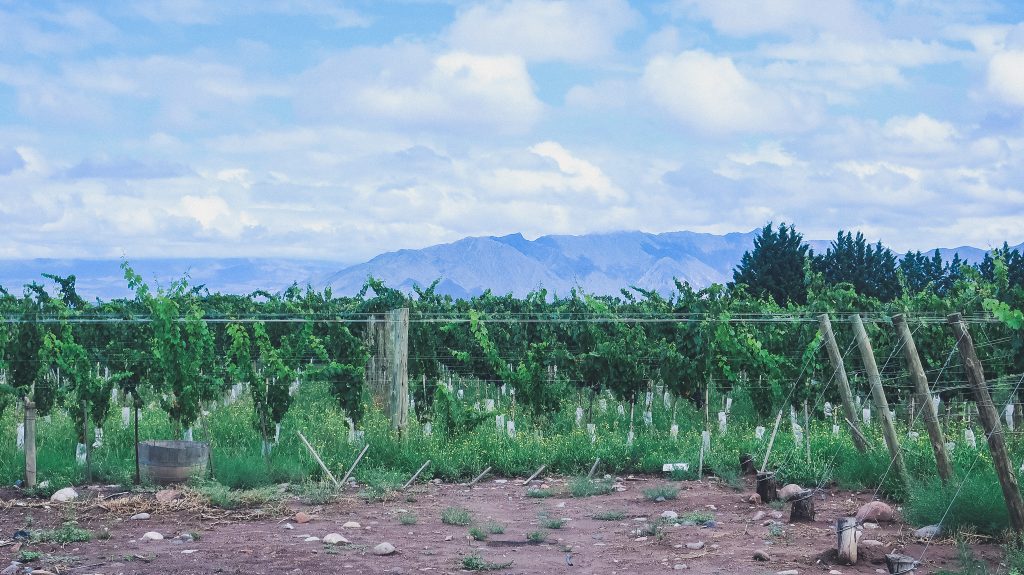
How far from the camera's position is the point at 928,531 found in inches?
293

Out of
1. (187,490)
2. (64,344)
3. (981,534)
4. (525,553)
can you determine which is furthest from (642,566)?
(64,344)

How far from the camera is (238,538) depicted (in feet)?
25.8

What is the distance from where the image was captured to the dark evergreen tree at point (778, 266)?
108 feet

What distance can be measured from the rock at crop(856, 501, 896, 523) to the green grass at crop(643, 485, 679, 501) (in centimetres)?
184

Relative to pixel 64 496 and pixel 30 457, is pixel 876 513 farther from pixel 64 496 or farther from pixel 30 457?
pixel 30 457

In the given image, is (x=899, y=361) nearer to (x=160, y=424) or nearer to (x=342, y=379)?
(x=342, y=379)

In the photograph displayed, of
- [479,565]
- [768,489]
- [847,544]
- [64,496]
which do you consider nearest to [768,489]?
[768,489]

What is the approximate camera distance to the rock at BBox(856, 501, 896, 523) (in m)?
8.21

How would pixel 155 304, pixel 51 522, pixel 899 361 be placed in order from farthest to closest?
1. pixel 899 361
2. pixel 155 304
3. pixel 51 522

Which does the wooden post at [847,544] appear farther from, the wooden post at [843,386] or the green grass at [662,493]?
the wooden post at [843,386]

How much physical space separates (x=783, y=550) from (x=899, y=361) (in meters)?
9.21

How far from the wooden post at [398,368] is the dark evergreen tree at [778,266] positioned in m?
22.9

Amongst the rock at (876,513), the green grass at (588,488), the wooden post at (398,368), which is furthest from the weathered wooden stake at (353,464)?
the rock at (876,513)

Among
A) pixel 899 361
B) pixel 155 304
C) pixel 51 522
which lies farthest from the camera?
pixel 899 361
